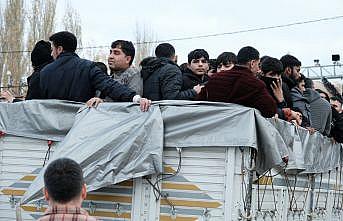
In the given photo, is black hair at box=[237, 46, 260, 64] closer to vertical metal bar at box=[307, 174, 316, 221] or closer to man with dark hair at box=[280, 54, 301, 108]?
man with dark hair at box=[280, 54, 301, 108]

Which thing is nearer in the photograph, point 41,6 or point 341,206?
point 341,206

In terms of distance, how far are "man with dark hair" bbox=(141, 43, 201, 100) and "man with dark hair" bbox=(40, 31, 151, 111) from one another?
642 millimetres

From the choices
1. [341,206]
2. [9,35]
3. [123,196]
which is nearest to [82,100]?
[123,196]

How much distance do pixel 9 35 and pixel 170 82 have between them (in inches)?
1243

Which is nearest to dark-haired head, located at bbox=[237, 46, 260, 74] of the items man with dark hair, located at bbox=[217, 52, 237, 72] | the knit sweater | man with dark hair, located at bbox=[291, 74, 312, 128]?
the knit sweater

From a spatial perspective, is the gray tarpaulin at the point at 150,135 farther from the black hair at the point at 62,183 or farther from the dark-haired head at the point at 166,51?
the black hair at the point at 62,183

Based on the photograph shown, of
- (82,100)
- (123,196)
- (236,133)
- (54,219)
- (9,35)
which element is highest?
(9,35)

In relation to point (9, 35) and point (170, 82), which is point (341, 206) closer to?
point (170, 82)

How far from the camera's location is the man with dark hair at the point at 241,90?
19.9 ft

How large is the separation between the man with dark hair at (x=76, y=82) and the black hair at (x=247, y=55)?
115 centimetres

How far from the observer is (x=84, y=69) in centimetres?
670

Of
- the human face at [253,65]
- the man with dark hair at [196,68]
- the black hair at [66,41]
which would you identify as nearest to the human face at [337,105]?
the man with dark hair at [196,68]

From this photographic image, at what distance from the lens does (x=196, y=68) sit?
799cm

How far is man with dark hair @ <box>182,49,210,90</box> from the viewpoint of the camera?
312 inches
